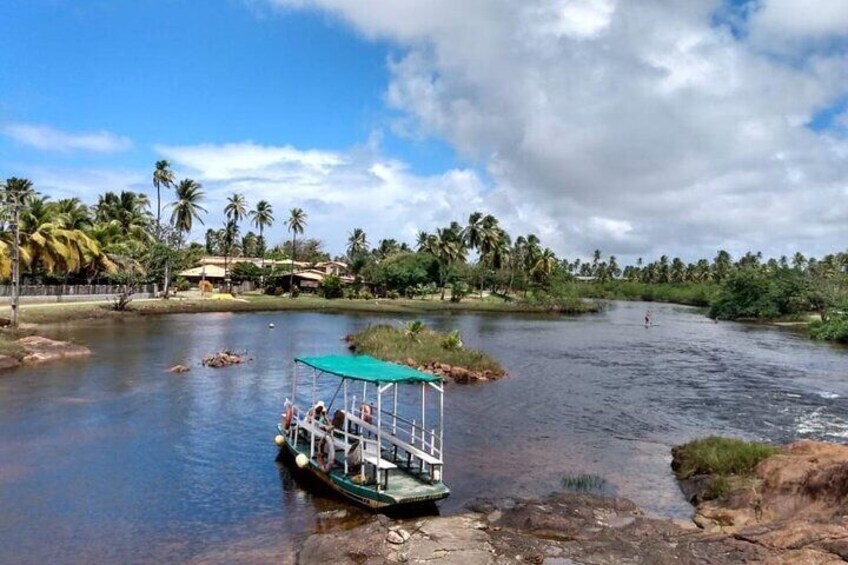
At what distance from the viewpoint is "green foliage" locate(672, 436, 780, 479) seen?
21.9 metres

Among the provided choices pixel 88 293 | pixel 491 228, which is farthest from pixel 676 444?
pixel 491 228

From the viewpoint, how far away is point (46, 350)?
4466 centimetres

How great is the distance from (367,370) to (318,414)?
3.24 metres

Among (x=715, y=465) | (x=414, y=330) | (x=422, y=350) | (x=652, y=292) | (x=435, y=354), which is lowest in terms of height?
(x=715, y=465)

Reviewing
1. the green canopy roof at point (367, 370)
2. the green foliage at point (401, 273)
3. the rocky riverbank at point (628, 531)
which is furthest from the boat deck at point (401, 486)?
the green foliage at point (401, 273)

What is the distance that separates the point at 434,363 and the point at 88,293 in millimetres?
58529

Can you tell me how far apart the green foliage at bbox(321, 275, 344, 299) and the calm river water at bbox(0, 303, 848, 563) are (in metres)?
58.3

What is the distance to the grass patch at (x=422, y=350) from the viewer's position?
44531 millimetres

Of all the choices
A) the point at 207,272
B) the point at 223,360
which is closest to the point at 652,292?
the point at 207,272

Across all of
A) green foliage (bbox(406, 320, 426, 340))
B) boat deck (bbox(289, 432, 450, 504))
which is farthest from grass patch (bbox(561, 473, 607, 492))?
green foliage (bbox(406, 320, 426, 340))

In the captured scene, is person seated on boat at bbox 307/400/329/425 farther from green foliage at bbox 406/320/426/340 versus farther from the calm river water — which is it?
green foliage at bbox 406/320/426/340

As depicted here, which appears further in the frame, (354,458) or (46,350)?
(46,350)

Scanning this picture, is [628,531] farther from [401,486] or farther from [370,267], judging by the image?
[370,267]

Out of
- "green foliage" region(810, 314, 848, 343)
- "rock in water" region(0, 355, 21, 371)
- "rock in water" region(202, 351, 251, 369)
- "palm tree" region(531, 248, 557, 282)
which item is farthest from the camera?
"palm tree" region(531, 248, 557, 282)
